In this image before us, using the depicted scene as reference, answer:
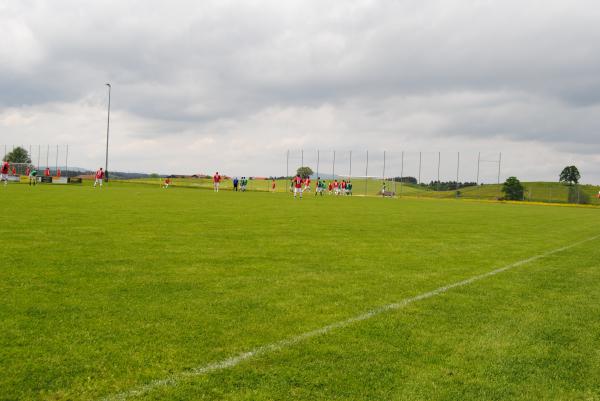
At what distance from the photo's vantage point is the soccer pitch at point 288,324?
12.0 ft

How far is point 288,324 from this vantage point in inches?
197

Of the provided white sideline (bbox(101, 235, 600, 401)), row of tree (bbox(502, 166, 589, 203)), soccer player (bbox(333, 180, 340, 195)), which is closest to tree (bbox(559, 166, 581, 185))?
row of tree (bbox(502, 166, 589, 203))

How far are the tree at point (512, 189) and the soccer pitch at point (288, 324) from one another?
6303 centimetres

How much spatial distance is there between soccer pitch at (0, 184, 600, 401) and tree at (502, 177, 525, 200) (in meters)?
63.0

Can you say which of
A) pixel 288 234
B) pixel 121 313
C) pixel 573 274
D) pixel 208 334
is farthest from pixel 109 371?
pixel 288 234

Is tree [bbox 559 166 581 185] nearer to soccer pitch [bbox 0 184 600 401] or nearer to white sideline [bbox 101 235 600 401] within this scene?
soccer pitch [bbox 0 184 600 401]

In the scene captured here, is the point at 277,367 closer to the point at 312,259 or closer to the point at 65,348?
the point at 65,348

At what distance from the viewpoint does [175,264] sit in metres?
8.02

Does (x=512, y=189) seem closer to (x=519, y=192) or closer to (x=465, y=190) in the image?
(x=519, y=192)

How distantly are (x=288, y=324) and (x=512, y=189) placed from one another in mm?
71947

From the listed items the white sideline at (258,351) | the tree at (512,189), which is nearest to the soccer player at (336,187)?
the tree at (512,189)

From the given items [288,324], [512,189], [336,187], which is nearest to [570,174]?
[512,189]

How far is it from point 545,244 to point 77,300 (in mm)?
12051

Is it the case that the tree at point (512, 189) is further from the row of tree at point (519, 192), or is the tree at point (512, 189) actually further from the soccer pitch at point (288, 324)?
the soccer pitch at point (288, 324)
